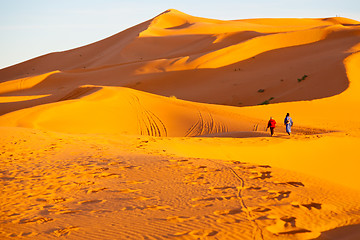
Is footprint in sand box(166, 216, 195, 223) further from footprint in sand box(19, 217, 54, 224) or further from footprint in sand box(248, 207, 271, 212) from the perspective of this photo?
footprint in sand box(19, 217, 54, 224)

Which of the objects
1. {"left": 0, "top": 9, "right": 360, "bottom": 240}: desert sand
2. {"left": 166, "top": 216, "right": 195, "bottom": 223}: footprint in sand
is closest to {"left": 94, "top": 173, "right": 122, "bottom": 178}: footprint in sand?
{"left": 0, "top": 9, "right": 360, "bottom": 240}: desert sand

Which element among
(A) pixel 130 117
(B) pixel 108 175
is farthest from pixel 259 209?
(A) pixel 130 117

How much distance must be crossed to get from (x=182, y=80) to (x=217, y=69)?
3301 mm

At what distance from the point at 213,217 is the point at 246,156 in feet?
20.5

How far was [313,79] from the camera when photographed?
2850 cm

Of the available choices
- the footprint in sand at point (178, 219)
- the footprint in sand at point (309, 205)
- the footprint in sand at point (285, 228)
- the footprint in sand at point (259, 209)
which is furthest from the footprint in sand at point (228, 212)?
the footprint in sand at point (309, 205)

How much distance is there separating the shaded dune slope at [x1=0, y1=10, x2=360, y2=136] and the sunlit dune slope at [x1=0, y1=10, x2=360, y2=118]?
9 cm

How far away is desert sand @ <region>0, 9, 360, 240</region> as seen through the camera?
5309mm

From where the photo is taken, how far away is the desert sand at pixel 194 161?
5309 millimetres

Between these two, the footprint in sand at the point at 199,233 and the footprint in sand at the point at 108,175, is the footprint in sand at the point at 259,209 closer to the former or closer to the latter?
the footprint in sand at the point at 199,233

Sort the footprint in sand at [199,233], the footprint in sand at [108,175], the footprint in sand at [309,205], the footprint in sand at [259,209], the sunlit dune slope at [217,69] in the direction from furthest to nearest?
the sunlit dune slope at [217,69]
the footprint in sand at [108,175]
the footprint in sand at [309,205]
the footprint in sand at [259,209]
the footprint in sand at [199,233]

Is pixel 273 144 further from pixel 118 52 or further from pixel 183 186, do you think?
pixel 118 52

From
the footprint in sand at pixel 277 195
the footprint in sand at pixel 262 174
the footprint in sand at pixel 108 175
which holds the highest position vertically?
the footprint in sand at pixel 262 174

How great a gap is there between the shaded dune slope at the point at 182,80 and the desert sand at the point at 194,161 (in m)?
0.14
